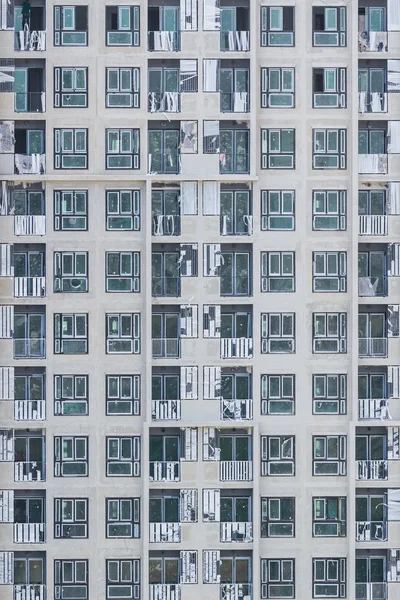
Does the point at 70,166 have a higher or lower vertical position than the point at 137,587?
higher

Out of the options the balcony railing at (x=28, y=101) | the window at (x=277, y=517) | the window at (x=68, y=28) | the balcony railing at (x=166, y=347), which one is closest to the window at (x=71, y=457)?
the balcony railing at (x=166, y=347)

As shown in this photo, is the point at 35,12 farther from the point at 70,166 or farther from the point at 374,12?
the point at 374,12

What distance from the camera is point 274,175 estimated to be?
2825cm

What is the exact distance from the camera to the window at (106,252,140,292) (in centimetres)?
2827

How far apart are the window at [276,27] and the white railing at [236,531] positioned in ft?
49.6

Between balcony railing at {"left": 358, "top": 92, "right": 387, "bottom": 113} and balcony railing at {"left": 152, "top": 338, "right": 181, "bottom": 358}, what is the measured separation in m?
9.38

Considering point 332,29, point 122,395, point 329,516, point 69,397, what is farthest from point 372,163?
point 69,397

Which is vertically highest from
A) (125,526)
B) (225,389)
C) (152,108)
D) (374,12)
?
(374,12)

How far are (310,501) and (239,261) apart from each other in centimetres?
788

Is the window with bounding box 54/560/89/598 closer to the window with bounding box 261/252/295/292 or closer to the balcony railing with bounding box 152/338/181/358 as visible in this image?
the balcony railing with bounding box 152/338/181/358

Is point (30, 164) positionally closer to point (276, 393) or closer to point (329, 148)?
point (329, 148)

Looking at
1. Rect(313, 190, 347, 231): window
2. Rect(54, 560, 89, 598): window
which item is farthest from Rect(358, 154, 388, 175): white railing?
Rect(54, 560, 89, 598): window

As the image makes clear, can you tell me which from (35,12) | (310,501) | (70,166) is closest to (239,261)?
(70,166)

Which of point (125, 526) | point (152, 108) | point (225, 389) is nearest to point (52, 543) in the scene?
point (125, 526)
